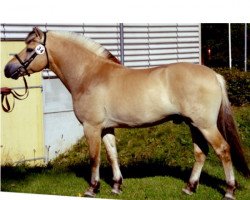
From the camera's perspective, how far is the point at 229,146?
16.7ft

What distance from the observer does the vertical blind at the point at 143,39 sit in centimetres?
616

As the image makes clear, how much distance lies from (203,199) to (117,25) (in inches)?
93.6

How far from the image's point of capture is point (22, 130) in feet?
23.5

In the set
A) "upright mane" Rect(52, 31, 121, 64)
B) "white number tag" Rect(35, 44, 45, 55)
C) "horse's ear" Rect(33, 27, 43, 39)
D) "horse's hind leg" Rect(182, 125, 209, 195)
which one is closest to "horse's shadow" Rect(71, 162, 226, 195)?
"horse's hind leg" Rect(182, 125, 209, 195)

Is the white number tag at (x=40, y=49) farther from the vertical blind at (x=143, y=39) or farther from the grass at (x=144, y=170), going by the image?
the grass at (x=144, y=170)

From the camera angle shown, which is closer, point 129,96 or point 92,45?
point 129,96

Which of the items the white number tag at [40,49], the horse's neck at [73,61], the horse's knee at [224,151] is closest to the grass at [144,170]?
the horse's knee at [224,151]

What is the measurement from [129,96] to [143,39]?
4.07ft

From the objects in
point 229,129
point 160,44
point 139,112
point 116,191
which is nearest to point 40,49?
point 139,112

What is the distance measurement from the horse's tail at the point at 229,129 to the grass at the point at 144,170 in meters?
0.31

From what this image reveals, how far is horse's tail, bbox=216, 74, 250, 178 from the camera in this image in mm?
5090

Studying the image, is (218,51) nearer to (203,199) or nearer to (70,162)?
(203,199)

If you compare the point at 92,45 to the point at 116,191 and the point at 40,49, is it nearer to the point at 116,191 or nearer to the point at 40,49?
the point at 40,49

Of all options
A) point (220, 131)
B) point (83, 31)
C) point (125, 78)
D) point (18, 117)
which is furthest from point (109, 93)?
point (18, 117)
